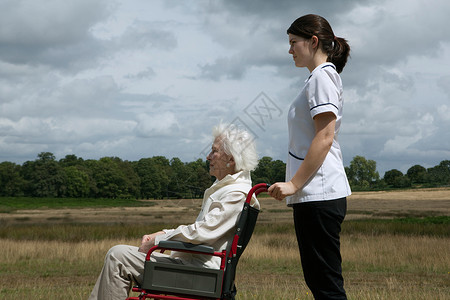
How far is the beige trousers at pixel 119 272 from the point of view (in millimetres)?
3012

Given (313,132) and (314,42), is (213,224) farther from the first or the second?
(314,42)

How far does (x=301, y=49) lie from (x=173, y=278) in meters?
1.46

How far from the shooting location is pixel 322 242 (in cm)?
246

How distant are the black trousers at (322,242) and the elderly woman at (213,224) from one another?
0.58 metres

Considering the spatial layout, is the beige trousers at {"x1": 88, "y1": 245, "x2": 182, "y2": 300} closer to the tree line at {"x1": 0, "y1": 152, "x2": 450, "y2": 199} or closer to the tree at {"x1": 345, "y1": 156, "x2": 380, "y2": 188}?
the tree line at {"x1": 0, "y1": 152, "x2": 450, "y2": 199}

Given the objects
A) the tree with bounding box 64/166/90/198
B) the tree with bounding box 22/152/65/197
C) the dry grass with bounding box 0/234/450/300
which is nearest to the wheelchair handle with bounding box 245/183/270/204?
the dry grass with bounding box 0/234/450/300

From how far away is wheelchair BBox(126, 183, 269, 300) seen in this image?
2.89 m

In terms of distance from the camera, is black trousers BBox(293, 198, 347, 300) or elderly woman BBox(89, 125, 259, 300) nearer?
black trousers BBox(293, 198, 347, 300)

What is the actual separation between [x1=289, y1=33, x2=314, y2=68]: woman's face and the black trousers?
0.72 metres

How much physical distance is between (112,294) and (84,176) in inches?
3292

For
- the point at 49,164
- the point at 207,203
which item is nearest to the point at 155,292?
the point at 207,203

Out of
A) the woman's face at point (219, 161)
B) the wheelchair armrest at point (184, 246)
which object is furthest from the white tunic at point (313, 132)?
the woman's face at point (219, 161)

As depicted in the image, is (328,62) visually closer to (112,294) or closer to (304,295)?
(112,294)

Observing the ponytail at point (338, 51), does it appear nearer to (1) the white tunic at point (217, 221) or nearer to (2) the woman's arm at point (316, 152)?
(2) the woman's arm at point (316, 152)
